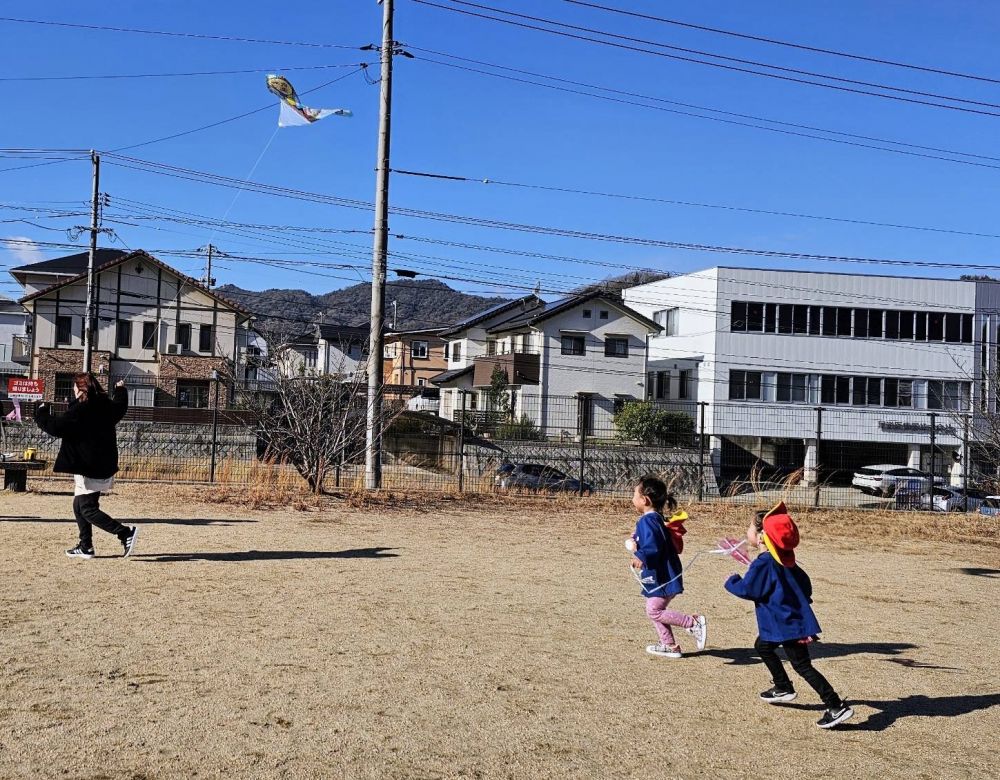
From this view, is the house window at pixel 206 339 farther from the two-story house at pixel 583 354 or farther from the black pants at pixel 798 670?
the black pants at pixel 798 670

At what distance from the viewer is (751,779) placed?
13.1 feet

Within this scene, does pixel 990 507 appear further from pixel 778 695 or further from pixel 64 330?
pixel 64 330

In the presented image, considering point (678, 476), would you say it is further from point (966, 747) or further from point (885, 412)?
point (885, 412)

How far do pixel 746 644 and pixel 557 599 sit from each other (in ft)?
5.96

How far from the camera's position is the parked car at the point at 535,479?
1847cm

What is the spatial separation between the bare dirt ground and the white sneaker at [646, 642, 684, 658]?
118 mm

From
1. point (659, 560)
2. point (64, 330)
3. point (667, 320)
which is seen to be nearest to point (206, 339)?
point (64, 330)

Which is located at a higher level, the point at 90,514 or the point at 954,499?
the point at 90,514

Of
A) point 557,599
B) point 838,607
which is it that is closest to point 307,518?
point 557,599

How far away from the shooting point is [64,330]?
134 feet

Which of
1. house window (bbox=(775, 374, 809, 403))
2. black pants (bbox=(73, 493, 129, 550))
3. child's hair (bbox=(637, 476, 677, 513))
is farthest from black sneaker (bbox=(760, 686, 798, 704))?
house window (bbox=(775, 374, 809, 403))

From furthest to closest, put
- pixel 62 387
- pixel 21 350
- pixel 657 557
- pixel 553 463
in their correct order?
pixel 21 350 < pixel 62 387 < pixel 553 463 < pixel 657 557

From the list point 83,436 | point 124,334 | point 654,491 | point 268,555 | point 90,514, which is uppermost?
point 124,334

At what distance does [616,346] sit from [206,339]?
19.3 meters
